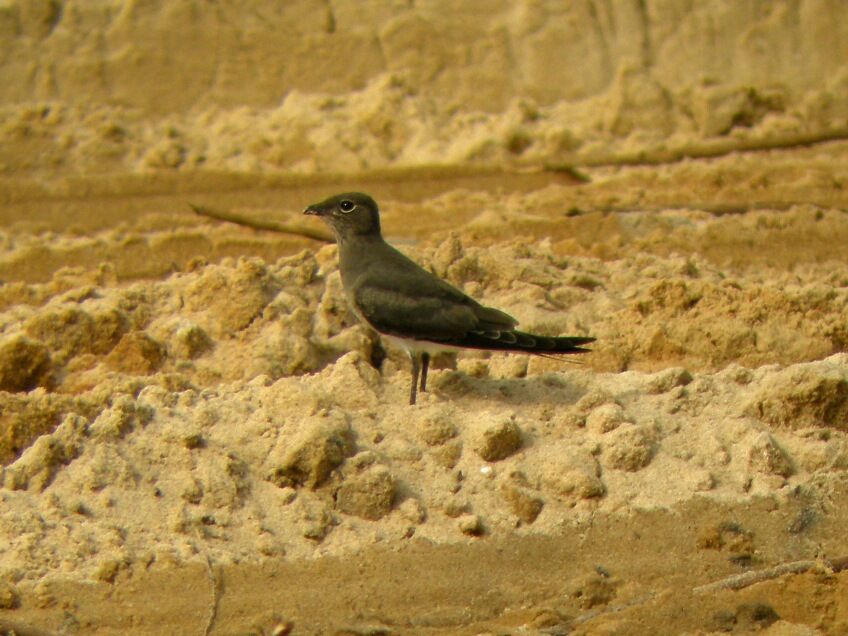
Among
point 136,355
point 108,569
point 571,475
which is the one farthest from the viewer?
point 136,355

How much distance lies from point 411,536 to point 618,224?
4373 mm

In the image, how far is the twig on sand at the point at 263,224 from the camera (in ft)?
30.7

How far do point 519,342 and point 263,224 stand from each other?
3.77 meters

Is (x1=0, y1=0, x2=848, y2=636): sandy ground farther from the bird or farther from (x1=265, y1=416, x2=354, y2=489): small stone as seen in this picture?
the bird

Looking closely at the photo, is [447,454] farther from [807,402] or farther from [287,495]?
[807,402]

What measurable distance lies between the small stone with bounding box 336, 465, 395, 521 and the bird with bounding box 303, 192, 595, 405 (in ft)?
2.43

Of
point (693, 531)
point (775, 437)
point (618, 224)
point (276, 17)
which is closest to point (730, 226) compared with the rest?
point (618, 224)

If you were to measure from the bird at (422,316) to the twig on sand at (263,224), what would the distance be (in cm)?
248

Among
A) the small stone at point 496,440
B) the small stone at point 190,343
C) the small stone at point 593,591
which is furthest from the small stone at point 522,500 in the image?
the small stone at point 190,343

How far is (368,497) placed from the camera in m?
5.39

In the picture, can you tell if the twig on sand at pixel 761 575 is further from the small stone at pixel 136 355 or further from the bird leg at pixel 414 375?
the small stone at pixel 136 355

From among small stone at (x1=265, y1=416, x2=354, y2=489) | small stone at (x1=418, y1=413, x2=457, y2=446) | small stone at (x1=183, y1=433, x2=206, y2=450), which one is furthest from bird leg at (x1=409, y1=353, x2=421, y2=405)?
small stone at (x1=183, y1=433, x2=206, y2=450)

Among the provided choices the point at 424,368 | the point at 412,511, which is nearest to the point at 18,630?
the point at 412,511

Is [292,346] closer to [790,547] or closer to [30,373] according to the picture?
[30,373]
